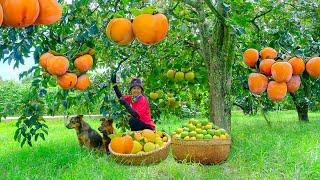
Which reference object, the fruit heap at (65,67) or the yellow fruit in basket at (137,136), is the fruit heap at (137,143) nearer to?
the yellow fruit in basket at (137,136)

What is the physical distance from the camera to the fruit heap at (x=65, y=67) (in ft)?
8.16

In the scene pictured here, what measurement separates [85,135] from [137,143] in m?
1.07

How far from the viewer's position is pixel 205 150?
5.44 metres

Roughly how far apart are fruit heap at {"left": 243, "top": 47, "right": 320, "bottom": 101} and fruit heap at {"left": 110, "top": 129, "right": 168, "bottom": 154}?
10.5 ft

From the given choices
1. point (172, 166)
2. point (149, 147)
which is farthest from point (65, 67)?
point (149, 147)

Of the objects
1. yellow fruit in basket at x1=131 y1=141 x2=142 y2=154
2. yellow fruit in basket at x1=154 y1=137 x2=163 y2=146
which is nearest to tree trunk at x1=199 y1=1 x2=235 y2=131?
yellow fruit in basket at x1=154 y1=137 x2=163 y2=146

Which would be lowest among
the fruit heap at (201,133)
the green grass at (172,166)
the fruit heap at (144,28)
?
the green grass at (172,166)

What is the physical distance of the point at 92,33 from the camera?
10.8ft

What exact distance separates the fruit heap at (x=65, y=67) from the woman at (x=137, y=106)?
3.21 m

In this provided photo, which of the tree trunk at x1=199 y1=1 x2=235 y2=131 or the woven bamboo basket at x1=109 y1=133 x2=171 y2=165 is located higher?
the tree trunk at x1=199 y1=1 x2=235 y2=131

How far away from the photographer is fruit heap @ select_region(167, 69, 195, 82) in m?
6.46

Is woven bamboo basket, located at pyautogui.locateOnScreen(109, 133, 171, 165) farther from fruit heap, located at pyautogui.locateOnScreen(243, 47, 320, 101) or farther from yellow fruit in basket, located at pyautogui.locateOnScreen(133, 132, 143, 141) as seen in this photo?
fruit heap, located at pyautogui.locateOnScreen(243, 47, 320, 101)

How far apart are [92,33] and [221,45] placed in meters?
3.00

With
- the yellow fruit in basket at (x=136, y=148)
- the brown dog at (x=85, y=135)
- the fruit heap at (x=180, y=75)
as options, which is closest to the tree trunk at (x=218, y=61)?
the fruit heap at (x=180, y=75)
